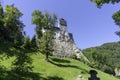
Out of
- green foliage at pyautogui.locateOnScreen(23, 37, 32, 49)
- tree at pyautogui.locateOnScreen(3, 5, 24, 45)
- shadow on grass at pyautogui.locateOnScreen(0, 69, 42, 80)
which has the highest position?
tree at pyautogui.locateOnScreen(3, 5, 24, 45)

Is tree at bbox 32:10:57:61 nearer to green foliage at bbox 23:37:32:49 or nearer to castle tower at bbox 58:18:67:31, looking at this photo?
green foliage at bbox 23:37:32:49

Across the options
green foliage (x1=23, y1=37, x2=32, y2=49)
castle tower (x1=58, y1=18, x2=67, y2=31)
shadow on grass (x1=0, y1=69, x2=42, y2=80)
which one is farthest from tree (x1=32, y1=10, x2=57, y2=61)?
castle tower (x1=58, y1=18, x2=67, y2=31)

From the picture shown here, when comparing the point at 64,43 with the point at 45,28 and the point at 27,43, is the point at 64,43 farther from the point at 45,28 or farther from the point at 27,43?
the point at 45,28

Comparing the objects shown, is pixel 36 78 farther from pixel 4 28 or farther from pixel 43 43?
pixel 4 28

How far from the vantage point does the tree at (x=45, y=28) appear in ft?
205

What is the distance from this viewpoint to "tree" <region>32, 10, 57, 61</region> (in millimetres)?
62500

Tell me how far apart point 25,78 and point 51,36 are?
24.2 m

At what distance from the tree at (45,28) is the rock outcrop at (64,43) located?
1884 cm

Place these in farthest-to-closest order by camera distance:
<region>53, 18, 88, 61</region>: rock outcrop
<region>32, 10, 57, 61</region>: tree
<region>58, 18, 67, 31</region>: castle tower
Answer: <region>58, 18, 67, 31</region>: castle tower
<region>53, 18, 88, 61</region>: rock outcrop
<region>32, 10, 57, 61</region>: tree

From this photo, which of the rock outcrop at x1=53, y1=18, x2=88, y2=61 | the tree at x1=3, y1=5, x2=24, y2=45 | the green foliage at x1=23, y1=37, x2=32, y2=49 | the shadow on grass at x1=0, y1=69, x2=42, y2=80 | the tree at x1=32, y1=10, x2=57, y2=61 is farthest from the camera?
the rock outcrop at x1=53, y1=18, x2=88, y2=61

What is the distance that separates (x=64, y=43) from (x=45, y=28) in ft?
89.5

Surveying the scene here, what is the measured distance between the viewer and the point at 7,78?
36781mm

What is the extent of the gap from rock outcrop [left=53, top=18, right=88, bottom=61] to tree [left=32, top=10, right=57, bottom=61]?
1884cm

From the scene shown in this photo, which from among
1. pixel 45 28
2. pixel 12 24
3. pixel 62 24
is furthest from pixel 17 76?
pixel 62 24
